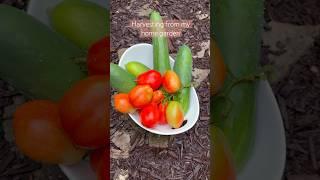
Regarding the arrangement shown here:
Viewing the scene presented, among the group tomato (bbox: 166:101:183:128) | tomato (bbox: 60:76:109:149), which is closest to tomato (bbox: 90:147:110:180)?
tomato (bbox: 60:76:109:149)

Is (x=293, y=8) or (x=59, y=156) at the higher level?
(x=293, y=8)

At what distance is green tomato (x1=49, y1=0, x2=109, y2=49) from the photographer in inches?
24.6

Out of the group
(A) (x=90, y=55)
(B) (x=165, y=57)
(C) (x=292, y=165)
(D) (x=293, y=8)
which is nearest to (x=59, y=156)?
(A) (x=90, y=55)

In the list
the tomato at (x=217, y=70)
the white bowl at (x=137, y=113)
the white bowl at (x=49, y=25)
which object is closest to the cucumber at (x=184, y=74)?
the white bowl at (x=137, y=113)

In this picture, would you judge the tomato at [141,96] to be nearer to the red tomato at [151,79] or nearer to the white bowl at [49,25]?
the red tomato at [151,79]

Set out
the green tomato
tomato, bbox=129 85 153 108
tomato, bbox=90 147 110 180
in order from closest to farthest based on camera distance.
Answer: tomato, bbox=129 85 153 108 → tomato, bbox=90 147 110 180 → the green tomato

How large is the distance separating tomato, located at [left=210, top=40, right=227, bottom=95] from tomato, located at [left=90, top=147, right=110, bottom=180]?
0.41ft

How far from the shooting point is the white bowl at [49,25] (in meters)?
0.63

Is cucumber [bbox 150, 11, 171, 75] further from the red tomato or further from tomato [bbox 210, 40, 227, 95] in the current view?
tomato [bbox 210, 40, 227, 95]

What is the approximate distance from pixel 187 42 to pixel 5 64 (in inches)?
10.3

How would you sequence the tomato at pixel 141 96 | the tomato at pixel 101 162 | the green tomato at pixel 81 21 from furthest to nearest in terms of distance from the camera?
the green tomato at pixel 81 21 < the tomato at pixel 101 162 < the tomato at pixel 141 96

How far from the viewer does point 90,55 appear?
22.7 inches

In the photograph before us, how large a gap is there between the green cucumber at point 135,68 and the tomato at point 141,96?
1 centimetres

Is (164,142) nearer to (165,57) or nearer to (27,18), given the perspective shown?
(165,57)
